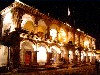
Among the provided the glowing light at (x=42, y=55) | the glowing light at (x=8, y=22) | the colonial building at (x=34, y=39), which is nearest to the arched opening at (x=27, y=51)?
the colonial building at (x=34, y=39)

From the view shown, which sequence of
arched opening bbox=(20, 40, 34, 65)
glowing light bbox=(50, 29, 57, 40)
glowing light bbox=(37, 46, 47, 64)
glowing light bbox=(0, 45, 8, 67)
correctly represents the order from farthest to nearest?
glowing light bbox=(50, 29, 57, 40), glowing light bbox=(37, 46, 47, 64), arched opening bbox=(20, 40, 34, 65), glowing light bbox=(0, 45, 8, 67)

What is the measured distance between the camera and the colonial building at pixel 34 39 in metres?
20.3

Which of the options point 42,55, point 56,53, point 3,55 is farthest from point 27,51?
point 56,53

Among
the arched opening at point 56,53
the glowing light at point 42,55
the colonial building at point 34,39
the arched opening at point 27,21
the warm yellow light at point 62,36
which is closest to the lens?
the colonial building at point 34,39

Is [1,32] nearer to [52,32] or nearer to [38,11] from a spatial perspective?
[38,11]

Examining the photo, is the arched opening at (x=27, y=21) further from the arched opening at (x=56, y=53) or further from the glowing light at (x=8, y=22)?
the arched opening at (x=56, y=53)

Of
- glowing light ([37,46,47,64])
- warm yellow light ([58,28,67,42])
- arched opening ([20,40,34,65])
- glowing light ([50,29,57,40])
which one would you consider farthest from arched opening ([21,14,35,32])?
warm yellow light ([58,28,67,42])

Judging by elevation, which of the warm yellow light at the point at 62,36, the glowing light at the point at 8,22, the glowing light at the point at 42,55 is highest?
the glowing light at the point at 8,22

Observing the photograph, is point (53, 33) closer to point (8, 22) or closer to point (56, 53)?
point (56, 53)

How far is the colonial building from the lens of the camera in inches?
798

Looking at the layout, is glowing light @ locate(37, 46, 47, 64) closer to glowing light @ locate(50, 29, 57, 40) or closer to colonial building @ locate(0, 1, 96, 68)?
colonial building @ locate(0, 1, 96, 68)

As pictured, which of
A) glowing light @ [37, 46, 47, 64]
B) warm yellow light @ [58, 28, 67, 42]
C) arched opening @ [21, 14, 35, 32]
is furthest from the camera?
warm yellow light @ [58, 28, 67, 42]

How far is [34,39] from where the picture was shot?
22219mm

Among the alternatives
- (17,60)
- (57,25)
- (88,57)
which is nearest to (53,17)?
(57,25)
